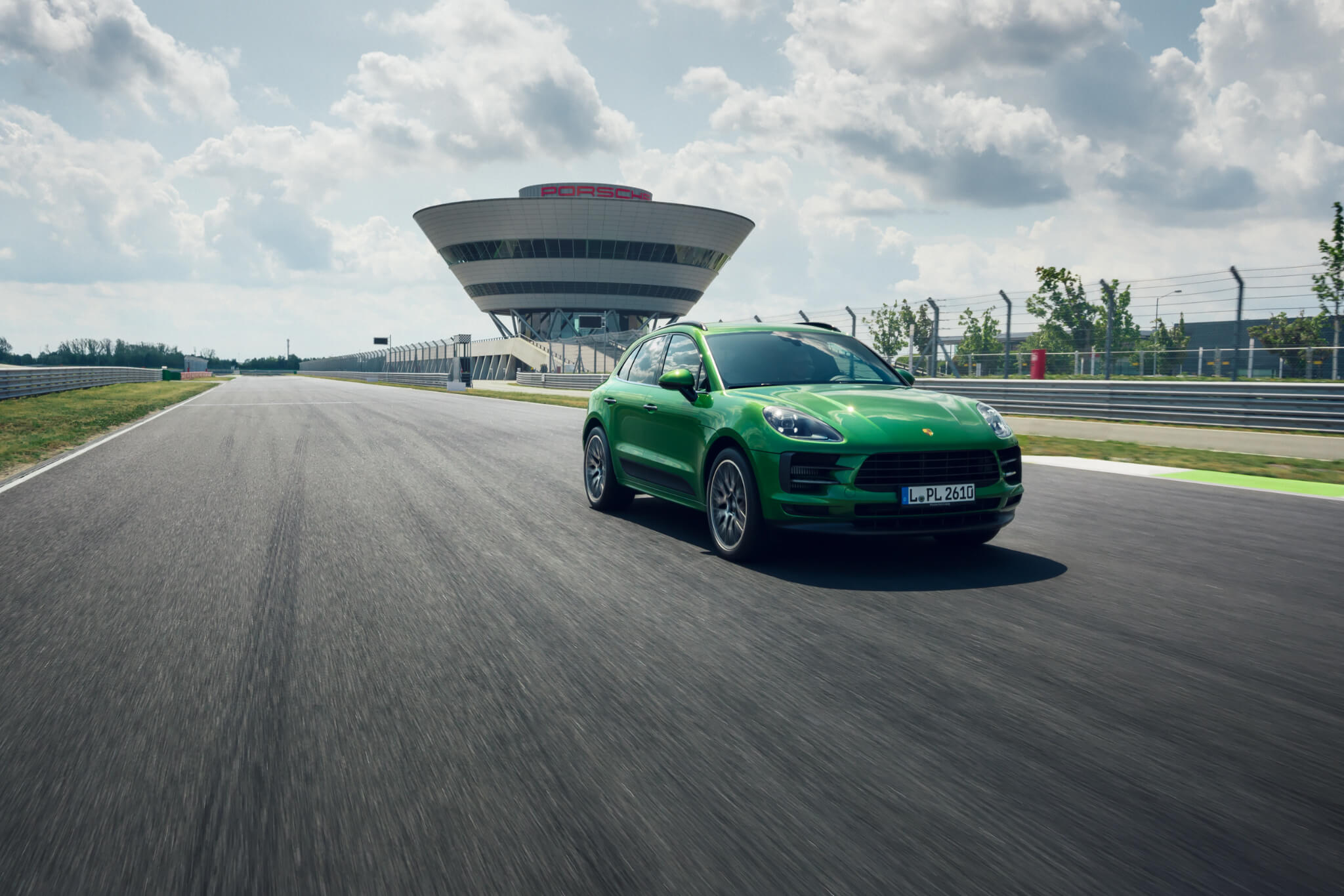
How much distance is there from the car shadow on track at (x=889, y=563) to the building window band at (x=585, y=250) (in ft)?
255

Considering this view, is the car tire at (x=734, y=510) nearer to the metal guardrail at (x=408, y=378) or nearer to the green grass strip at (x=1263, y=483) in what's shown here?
the green grass strip at (x=1263, y=483)

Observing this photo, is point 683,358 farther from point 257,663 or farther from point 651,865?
point 651,865

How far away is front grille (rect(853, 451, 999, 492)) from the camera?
5.53m

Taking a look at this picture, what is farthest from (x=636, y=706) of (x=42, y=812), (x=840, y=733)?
(x=42, y=812)

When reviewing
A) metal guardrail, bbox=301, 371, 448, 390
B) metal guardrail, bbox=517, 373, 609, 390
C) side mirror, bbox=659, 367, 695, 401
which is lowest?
metal guardrail, bbox=301, 371, 448, 390

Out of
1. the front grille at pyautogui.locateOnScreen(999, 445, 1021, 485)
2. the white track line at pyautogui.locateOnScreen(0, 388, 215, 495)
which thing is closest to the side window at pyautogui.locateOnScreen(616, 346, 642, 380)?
the front grille at pyautogui.locateOnScreen(999, 445, 1021, 485)

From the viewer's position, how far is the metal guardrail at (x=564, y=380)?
4200 centimetres

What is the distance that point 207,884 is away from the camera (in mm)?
2262

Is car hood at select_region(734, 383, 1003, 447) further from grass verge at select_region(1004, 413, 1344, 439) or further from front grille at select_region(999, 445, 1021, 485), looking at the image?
grass verge at select_region(1004, 413, 1344, 439)

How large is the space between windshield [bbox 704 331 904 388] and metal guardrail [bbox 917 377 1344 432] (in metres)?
7.98

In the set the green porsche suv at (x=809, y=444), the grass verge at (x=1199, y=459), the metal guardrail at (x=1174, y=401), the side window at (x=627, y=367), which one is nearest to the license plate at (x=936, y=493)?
the green porsche suv at (x=809, y=444)

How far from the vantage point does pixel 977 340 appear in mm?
22031

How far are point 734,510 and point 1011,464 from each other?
1.69 metres

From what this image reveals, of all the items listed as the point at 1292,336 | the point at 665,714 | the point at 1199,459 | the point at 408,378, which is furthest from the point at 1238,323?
the point at 408,378
